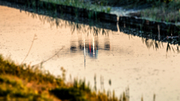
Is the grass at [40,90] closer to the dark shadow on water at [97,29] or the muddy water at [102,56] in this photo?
the muddy water at [102,56]

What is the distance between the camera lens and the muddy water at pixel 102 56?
608cm

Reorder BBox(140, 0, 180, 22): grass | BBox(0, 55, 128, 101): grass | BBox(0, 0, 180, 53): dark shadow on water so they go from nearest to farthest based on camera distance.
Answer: BBox(0, 55, 128, 101): grass → BBox(0, 0, 180, 53): dark shadow on water → BBox(140, 0, 180, 22): grass

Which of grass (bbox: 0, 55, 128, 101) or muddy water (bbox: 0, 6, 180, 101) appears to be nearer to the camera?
grass (bbox: 0, 55, 128, 101)

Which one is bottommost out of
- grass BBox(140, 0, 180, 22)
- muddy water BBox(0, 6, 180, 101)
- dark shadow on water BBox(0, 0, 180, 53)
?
muddy water BBox(0, 6, 180, 101)

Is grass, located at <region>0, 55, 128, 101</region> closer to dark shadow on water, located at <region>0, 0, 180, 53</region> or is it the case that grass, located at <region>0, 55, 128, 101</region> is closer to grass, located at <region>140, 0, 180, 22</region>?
dark shadow on water, located at <region>0, 0, 180, 53</region>

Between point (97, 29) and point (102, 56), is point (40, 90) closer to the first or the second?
point (102, 56)

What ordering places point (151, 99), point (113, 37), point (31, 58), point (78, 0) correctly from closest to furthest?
point (151, 99) → point (31, 58) → point (113, 37) → point (78, 0)

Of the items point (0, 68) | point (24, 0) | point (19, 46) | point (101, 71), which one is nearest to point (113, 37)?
point (19, 46)

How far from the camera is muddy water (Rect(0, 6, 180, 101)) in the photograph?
19.9 feet

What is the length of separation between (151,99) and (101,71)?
1.95 meters

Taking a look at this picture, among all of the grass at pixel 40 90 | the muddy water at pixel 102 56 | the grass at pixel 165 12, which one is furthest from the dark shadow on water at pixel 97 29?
the grass at pixel 40 90

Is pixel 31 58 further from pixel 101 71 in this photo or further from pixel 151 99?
pixel 151 99

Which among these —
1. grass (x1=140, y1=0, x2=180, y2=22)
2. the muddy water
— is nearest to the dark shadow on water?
the muddy water

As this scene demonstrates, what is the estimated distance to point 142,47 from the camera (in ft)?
30.3
